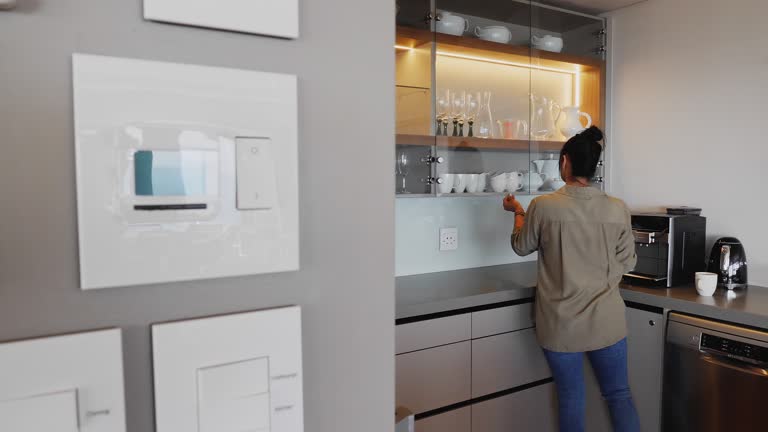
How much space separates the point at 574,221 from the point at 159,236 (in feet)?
6.68

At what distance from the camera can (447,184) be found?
2576 millimetres

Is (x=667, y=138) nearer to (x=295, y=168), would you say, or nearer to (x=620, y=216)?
(x=620, y=216)

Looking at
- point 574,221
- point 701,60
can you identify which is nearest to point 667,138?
point 701,60

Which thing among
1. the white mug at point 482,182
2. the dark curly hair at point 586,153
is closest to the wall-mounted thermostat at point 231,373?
the dark curly hair at point 586,153

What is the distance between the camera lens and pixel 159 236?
45 cm

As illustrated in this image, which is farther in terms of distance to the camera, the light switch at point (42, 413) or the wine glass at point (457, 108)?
the wine glass at point (457, 108)

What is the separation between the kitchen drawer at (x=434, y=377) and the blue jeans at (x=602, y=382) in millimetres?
405

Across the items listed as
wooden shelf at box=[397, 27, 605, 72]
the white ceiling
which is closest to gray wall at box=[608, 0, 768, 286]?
the white ceiling

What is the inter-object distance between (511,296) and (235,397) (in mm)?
2143

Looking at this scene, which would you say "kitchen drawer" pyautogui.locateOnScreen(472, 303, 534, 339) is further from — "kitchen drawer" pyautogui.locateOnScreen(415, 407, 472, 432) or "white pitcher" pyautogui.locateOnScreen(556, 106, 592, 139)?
"white pitcher" pyautogui.locateOnScreen(556, 106, 592, 139)

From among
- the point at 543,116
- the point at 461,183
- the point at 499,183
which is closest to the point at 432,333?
the point at 461,183

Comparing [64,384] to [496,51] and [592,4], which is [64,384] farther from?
[592,4]

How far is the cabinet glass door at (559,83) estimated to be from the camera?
2.92m

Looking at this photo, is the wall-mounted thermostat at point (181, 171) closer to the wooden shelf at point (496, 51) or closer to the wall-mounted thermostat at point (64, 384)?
the wall-mounted thermostat at point (64, 384)
